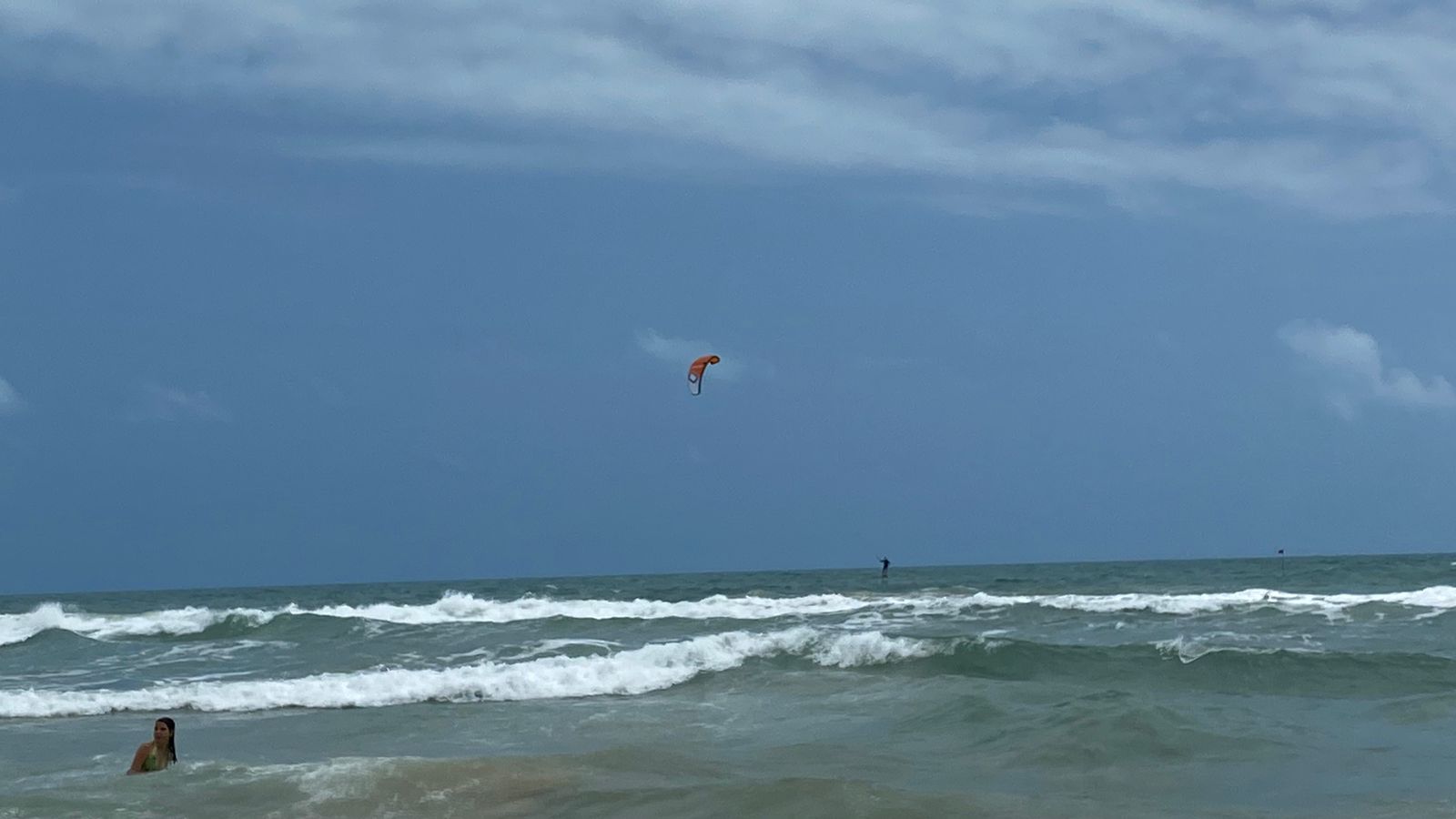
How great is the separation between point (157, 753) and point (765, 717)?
5716 millimetres

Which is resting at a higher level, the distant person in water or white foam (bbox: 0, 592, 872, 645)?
white foam (bbox: 0, 592, 872, 645)

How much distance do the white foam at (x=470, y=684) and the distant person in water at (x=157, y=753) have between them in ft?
14.9

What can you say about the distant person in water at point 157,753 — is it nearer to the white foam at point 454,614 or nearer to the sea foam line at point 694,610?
the sea foam line at point 694,610

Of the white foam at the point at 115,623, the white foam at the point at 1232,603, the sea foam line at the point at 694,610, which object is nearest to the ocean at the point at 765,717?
the white foam at the point at 1232,603

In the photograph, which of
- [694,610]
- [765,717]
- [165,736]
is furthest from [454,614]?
[165,736]

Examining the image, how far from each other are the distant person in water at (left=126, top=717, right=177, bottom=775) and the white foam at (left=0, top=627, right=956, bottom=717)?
4.54 meters

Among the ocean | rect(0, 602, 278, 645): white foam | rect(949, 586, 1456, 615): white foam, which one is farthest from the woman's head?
rect(949, 586, 1456, 615): white foam

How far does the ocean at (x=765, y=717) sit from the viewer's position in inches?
394

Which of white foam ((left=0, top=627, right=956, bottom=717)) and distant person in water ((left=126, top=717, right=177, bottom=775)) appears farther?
white foam ((left=0, top=627, right=956, bottom=717))

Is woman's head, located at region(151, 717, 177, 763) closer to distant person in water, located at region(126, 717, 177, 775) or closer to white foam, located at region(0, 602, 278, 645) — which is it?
distant person in water, located at region(126, 717, 177, 775)

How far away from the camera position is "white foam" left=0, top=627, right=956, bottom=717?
53.6ft

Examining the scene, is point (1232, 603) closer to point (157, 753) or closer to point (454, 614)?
point (454, 614)

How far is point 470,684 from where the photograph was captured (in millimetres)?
16703

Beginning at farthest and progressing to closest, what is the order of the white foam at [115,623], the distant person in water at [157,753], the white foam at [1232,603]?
the white foam at [115,623]
the white foam at [1232,603]
the distant person in water at [157,753]
